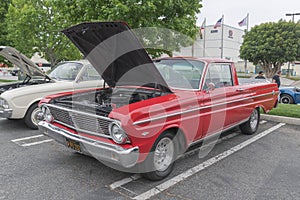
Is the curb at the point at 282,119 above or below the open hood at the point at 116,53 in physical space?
below

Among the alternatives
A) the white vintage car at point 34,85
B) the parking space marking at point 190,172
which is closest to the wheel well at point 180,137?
the parking space marking at point 190,172

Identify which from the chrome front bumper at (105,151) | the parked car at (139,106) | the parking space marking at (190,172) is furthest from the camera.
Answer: the parking space marking at (190,172)

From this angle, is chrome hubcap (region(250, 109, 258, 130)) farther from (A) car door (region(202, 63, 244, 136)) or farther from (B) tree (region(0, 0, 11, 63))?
(B) tree (region(0, 0, 11, 63))

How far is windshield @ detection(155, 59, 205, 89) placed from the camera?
4242mm

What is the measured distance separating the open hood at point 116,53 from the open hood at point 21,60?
2405 millimetres

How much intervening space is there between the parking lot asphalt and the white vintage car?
29.3 inches

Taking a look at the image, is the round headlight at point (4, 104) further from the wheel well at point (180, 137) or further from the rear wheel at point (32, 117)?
the wheel well at point (180, 137)

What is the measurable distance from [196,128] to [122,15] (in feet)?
17.4

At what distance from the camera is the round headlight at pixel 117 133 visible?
9.73 ft

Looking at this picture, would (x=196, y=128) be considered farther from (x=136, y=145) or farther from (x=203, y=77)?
(x=136, y=145)

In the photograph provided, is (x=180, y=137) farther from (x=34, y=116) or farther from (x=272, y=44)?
(x=272, y=44)

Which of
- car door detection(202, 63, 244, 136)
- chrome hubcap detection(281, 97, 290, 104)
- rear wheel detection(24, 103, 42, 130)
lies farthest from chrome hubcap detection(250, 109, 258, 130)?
chrome hubcap detection(281, 97, 290, 104)

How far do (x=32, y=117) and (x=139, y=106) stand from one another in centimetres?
387

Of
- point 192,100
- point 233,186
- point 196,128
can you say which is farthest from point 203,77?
point 233,186
